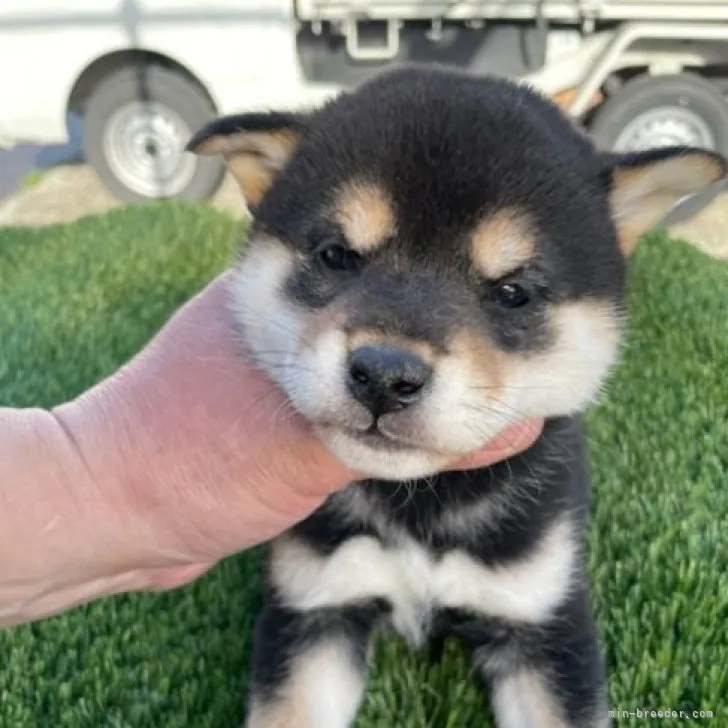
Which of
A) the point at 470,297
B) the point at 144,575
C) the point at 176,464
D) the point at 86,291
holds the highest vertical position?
the point at 470,297

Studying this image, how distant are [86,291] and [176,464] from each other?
91.9 inches

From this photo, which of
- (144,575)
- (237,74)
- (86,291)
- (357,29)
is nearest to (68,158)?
(237,74)

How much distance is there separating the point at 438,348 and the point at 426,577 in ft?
1.89

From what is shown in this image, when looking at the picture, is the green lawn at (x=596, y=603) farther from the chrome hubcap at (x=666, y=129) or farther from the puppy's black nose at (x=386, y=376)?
the chrome hubcap at (x=666, y=129)

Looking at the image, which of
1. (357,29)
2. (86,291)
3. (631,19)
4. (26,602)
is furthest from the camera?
(357,29)

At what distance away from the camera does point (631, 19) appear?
5.15 meters

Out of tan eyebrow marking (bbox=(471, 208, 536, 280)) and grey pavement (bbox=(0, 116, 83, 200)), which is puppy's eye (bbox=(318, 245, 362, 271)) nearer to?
tan eyebrow marking (bbox=(471, 208, 536, 280))

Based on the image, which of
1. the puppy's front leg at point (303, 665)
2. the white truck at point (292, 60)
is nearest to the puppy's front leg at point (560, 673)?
the puppy's front leg at point (303, 665)

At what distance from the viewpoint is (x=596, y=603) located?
2.23 meters

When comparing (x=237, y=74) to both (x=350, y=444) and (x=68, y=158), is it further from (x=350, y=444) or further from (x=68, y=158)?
(x=350, y=444)

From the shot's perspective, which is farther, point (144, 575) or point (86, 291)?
point (86, 291)

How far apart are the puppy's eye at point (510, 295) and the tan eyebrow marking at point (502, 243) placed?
0.02m

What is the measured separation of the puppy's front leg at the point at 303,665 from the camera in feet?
6.25

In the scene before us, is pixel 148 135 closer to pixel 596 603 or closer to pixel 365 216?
pixel 596 603
